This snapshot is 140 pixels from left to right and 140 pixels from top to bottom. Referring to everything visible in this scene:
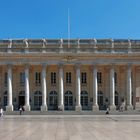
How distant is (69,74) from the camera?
64.9 metres

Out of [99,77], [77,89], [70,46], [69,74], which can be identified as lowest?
[77,89]

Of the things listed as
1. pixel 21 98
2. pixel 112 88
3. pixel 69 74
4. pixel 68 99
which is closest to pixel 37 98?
pixel 21 98

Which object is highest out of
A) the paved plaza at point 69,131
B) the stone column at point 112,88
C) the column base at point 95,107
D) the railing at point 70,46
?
the railing at point 70,46

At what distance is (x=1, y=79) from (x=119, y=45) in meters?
20.0

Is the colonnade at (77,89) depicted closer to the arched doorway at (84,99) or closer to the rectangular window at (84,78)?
the arched doorway at (84,99)

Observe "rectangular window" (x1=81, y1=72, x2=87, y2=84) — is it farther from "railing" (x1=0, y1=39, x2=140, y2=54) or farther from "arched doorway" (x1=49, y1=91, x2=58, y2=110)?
"railing" (x1=0, y1=39, x2=140, y2=54)

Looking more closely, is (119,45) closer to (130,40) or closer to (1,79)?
(130,40)

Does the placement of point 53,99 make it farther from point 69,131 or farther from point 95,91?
point 69,131

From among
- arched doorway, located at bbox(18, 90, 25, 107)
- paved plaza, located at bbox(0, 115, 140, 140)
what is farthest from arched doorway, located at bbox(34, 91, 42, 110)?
paved plaza, located at bbox(0, 115, 140, 140)

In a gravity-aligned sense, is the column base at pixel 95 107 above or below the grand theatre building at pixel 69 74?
below

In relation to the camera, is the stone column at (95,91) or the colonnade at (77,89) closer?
the colonnade at (77,89)

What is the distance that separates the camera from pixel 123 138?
19781 mm

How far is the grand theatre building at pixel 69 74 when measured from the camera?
198 feet

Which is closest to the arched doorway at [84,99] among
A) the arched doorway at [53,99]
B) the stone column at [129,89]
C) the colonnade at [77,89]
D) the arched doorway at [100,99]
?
the arched doorway at [100,99]
